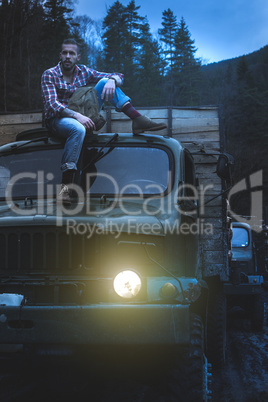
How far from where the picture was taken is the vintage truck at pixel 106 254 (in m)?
3.55

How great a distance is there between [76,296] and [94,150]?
1823 mm

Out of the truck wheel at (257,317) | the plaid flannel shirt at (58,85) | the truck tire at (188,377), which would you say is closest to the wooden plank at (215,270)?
the plaid flannel shirt at (58,85)

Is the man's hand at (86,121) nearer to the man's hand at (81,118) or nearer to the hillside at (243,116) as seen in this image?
the man's hand at (81,118)

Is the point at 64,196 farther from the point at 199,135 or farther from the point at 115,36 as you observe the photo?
the point at 115,36

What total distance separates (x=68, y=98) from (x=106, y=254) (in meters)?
2.55

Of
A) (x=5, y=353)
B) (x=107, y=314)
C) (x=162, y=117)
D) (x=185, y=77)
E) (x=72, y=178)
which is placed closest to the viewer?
(x=107, y=314)

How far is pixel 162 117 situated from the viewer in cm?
723

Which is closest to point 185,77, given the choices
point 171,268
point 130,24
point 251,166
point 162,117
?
point 130,24

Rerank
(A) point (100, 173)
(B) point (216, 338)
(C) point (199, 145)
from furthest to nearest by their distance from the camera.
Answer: (C) point (199, 145) → (B) point (216, 338) → (A) point (100, 173)

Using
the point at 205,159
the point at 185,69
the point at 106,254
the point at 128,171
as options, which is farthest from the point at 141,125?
the point at 185,69

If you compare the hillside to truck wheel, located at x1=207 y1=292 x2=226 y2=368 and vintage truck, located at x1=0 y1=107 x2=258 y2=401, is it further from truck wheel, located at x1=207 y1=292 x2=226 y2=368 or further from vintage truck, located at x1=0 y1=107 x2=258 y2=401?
vintage truck, located at x1=0 y1=107 x2=258 y2=401

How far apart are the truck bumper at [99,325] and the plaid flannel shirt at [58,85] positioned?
2.54 meters

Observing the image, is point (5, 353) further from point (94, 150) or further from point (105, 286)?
point (94, 150)

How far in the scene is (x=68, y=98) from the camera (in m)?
5.92
